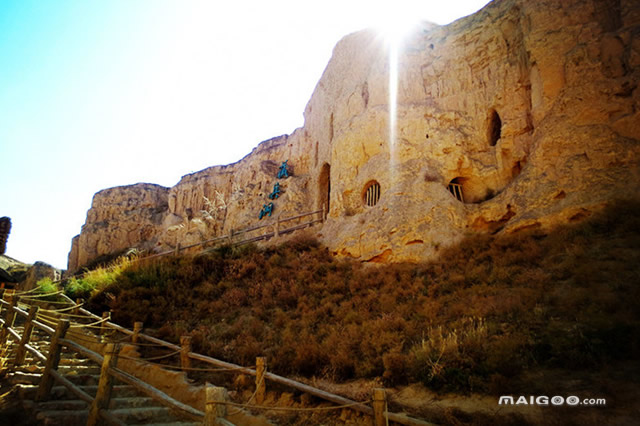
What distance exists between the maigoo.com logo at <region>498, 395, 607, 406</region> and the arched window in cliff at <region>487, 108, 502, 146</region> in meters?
11.6

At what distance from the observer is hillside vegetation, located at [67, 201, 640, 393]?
19.3ft

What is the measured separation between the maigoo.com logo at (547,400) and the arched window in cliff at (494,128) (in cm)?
1160

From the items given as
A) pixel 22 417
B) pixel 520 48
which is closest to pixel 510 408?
pixel 22 417

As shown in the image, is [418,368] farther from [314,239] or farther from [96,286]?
[96,286]

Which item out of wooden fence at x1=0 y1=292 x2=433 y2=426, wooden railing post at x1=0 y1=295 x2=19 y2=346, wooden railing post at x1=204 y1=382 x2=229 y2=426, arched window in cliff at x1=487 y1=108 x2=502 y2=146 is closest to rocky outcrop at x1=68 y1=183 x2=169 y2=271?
wooden railing post at x1=0 y1=295 x2=19 y2=346

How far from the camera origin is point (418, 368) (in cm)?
623

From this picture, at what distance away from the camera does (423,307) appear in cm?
888

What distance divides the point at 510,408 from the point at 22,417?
708cm

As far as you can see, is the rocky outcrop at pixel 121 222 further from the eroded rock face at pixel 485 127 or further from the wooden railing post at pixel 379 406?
the wooden railing post at pixel 379 406

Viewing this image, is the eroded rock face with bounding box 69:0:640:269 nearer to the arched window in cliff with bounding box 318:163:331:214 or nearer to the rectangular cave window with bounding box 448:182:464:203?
the rectangular cave window with bounding box 448:182:464:203

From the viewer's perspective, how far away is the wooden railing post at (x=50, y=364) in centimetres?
591

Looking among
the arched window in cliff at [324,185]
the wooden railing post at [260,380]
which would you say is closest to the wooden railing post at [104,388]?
the wooden railing post at [260,380]

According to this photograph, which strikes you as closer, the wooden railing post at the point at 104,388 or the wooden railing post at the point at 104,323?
the wooden railing post at the point at 104,388

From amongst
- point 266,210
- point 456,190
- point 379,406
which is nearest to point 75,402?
point 379,406
